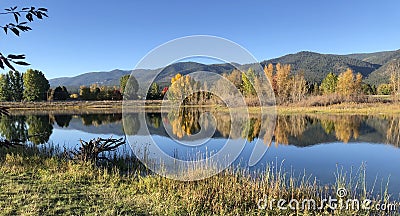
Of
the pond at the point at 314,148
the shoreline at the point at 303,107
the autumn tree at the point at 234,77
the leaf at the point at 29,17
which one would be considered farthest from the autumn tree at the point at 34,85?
the leaf at the point at 29,17

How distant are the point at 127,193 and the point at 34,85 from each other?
50137 mm

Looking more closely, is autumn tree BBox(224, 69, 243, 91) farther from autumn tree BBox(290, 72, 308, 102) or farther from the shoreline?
autumn tree BBox(290, 72, 308, 102)

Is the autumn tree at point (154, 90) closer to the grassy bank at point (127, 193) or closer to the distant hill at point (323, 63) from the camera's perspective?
the grassy bank at point (127, 193)

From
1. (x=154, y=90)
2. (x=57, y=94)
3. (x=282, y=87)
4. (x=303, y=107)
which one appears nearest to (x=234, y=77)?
(x=154, y=90)

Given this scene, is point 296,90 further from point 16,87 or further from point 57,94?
point 16,87

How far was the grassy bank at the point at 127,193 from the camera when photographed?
4469 mm

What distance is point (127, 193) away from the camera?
540cm

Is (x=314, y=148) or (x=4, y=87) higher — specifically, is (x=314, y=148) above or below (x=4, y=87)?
below

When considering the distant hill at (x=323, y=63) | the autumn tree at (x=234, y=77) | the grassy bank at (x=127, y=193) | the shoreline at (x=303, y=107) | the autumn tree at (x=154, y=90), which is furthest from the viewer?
the distant hill at (x=323, y=63)

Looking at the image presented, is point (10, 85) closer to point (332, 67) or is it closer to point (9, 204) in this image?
point (9, 204)

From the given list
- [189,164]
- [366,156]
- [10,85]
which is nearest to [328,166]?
[366,156]

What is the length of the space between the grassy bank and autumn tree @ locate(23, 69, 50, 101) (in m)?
46.9

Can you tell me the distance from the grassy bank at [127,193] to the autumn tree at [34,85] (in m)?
46.9

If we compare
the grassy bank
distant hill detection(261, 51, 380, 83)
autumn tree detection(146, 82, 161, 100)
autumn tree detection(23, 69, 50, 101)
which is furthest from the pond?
distant hill detection(261, 51, 380, 83)
